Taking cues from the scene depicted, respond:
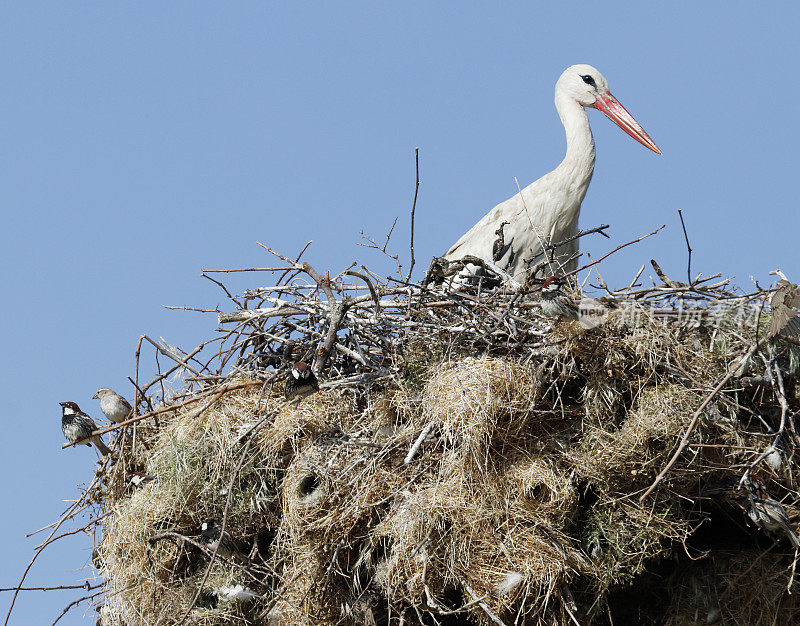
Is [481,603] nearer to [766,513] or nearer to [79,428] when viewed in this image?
[766,513]

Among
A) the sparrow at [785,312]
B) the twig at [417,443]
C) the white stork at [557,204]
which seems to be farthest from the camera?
the white stork at [557,204]

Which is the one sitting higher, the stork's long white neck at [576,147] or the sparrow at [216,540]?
the stork's long white neck at [576,147]

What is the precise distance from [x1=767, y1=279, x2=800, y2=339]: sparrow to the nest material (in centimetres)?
18

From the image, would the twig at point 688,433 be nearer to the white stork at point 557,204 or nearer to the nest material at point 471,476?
the nest material at point 471,476

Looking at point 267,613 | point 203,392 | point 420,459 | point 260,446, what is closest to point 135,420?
point 203,392

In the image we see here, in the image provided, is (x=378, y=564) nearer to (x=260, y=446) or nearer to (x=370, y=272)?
(x=260, y=446)

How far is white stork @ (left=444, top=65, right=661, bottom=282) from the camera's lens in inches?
278

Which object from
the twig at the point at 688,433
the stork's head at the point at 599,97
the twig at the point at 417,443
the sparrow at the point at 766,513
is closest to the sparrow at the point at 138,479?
the twig at the point at 417,443

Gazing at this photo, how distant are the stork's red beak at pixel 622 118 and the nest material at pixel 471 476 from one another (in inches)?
112

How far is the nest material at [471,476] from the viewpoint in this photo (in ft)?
15.2

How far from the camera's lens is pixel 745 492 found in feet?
15.6

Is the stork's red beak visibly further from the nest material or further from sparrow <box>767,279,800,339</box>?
sparrow <box>767,279,800,339</box>

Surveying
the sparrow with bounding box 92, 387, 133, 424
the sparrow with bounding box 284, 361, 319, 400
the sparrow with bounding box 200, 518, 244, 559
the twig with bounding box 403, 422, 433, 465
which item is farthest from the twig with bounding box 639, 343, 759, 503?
the sparrow with bounding box 92, 387, 133, 424

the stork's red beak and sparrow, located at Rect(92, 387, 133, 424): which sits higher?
the stork's red beak
